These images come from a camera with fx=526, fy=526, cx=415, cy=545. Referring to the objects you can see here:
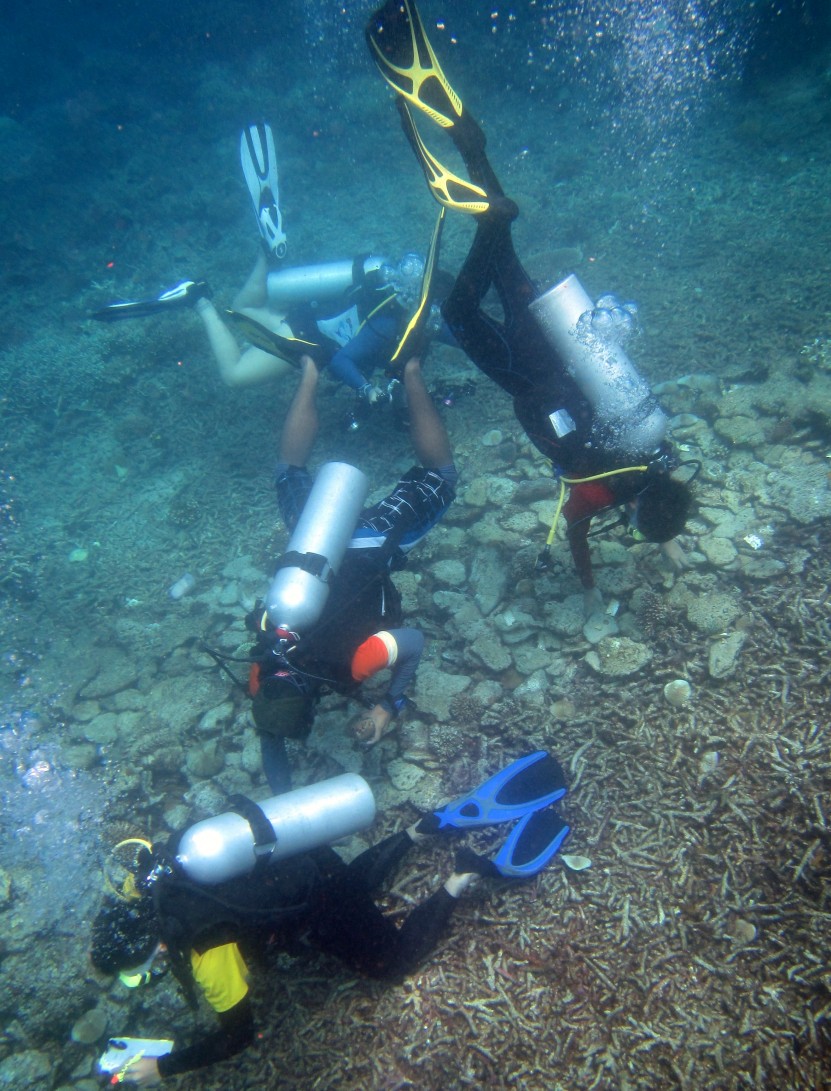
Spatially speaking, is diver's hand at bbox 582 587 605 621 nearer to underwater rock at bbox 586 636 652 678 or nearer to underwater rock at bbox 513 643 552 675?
underwater rock at bbox 586 636 652 678

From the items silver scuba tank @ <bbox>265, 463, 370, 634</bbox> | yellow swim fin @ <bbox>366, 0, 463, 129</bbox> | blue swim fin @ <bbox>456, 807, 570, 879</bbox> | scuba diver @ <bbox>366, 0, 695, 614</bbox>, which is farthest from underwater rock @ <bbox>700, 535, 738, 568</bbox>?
yellow swim fin @ <bbox>366, 0, 463, 129</bbox>

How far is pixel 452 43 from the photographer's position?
15.2m

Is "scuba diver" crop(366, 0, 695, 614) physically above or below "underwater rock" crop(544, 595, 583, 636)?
above

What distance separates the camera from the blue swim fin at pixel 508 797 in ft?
13.0

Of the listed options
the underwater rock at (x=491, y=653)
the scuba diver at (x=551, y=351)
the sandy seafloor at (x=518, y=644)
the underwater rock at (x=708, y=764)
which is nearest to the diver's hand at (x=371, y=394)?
the sandy seafloor at (x=518, y=644)

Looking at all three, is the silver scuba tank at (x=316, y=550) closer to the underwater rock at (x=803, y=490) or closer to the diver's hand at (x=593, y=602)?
the diver's hand at (x=593, y=602)

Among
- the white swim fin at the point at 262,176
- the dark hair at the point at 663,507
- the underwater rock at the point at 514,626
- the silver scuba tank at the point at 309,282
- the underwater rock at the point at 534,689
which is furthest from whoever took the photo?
the white swim fin at the point at 262,176

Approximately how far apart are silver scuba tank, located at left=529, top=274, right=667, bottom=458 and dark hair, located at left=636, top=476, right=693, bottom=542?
0.30 m

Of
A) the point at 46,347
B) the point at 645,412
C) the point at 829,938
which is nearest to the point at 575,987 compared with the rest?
the point at 829,938

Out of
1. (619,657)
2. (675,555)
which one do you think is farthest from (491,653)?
(675,555)

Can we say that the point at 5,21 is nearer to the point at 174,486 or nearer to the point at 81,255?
the point at 81,255

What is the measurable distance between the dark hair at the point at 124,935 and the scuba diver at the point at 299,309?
5155 mm

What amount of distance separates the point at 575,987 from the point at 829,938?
5.27 ft

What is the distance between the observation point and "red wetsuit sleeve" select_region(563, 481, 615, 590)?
423 centimetres
